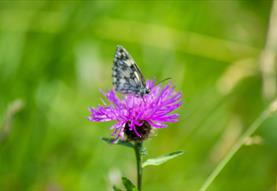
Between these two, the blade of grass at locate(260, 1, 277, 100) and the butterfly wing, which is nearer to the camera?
the butterfly wing

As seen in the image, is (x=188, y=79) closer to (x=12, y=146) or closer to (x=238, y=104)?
(x=238, y=104)

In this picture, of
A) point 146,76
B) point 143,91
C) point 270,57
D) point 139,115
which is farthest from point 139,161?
point 270,57

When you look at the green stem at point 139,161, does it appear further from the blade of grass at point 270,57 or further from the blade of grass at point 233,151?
the blade of grass at point 270,57

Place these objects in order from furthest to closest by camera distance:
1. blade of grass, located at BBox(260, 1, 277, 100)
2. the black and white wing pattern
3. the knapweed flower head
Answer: blade of grass, located at BBox(260, 1, 277, 100)
the black and white wing pattern
the knapweed flower head

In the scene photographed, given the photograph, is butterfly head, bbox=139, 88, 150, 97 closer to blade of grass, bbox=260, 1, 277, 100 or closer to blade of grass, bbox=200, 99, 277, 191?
blade of grass, bbox=200, 99, 277, 191

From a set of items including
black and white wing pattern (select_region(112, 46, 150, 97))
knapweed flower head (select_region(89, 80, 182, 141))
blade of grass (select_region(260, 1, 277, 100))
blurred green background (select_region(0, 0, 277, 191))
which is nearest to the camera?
knapweed flower head (select_region(89, 80, 182, 141))

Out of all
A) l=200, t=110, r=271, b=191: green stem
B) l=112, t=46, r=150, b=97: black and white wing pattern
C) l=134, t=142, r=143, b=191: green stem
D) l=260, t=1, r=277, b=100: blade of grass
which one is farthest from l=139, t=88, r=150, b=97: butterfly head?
l=260, t=1, r=277, b=100: blade of grass

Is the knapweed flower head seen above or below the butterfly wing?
below

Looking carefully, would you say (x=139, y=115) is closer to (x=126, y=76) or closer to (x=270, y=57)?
(x=126, y=76)
